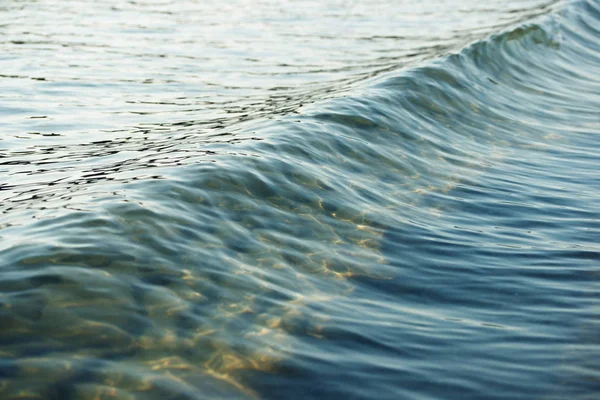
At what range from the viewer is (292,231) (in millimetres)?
6633

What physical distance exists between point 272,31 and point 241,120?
7.77 metres

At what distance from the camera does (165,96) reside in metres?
11.2

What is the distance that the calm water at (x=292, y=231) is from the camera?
15.3ft

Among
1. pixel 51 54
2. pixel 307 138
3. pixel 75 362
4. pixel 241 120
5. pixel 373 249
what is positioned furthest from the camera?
pixel 51 54

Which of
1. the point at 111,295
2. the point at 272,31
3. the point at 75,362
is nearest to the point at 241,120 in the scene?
the point at 111,295

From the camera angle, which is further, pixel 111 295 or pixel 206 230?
pixel 206 230

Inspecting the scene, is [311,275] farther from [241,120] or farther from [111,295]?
Answer: [241,120]

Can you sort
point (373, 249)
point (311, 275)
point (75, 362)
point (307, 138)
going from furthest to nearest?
1. point (307, 138)
2. point (373, 249)
3. point (311, 275)
4. point (75, 362)

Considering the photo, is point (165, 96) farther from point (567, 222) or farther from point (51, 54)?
point (567, 222)

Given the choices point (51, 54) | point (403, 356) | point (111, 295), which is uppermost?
point (51, 54)

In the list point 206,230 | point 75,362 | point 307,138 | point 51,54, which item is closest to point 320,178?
point 307,138

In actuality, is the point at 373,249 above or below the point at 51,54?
below

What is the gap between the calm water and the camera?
466 cm

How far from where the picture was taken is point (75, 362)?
4.45 meters
